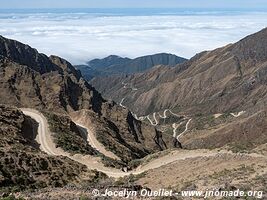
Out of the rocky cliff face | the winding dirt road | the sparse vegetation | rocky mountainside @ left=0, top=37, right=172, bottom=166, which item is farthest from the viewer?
rocky mountainside @ left=0, top=37, right=172, bottom=166

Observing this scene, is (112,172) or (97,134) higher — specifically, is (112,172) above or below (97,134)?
above

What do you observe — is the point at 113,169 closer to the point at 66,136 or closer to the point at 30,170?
the point at 30,170

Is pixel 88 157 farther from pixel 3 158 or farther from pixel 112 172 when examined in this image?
pixel 3 158

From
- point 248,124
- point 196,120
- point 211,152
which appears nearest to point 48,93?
point 248,124

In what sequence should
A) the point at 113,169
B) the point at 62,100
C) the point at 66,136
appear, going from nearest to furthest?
the point at 113,169
the point at 66,136
the point at 62,100

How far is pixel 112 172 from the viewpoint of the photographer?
158 feet

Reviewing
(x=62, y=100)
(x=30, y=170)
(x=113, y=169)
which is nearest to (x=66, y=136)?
(x=113, y=169)

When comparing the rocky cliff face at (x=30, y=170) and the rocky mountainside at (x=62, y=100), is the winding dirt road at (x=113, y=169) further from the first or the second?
the rocky mountainside at (x=62, y=100)

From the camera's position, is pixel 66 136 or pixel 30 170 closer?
pixel 30 170

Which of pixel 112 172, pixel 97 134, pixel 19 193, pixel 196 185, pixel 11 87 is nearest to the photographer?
pixel 19 193

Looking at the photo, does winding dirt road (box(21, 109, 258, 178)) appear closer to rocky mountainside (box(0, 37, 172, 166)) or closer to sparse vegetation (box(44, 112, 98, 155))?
sparse vegetation (box(44, 112, 98, 155))

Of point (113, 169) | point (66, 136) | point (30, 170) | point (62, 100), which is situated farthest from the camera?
point (62, 100)

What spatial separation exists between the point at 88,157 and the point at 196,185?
22.5 metres

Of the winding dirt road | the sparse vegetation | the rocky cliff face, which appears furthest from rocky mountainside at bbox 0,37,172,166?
the rocky cliff face
